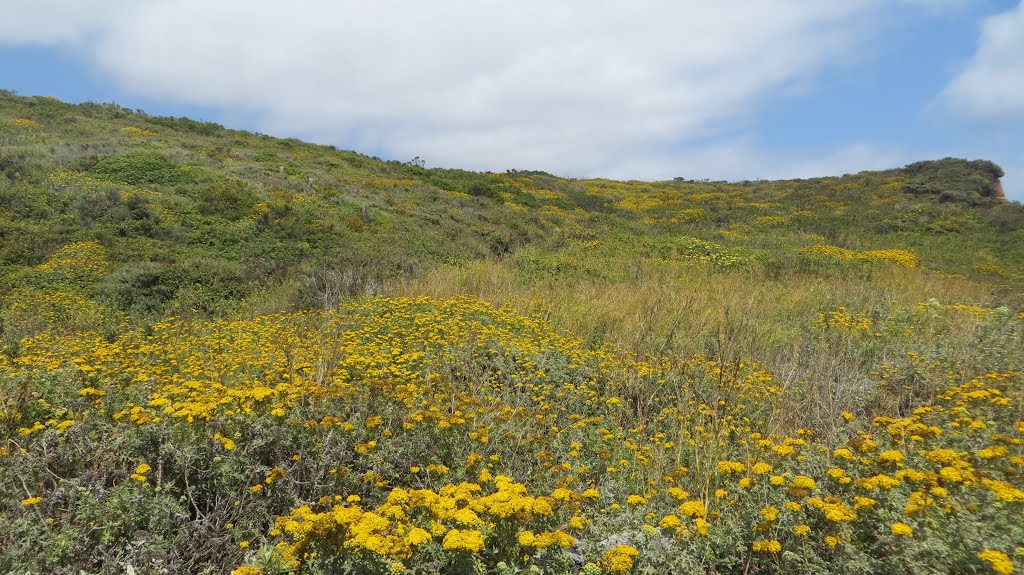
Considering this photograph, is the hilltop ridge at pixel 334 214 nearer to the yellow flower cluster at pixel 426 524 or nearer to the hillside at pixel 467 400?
the hillside at pixel 467 400

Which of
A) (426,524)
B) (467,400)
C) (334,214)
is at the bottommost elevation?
(426,524)

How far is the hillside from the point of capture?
229 cm

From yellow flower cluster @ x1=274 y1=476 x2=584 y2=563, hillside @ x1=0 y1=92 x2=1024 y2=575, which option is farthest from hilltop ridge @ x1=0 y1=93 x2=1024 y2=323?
yellow flower cluster @ x1=274 y1=476 x2=584 y2=563

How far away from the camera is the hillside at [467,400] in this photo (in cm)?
229

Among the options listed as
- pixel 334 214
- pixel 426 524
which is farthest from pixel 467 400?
pixel 334 214

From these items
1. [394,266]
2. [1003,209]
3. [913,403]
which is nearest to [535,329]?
[913,403]

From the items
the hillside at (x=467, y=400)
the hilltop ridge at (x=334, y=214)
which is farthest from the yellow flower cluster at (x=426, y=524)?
the hilltop ridge at (x=334, y=214)

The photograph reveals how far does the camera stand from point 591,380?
209 inches

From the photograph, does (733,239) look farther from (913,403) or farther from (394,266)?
(913,403)

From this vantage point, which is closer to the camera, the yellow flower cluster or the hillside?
the yellow flower cluster

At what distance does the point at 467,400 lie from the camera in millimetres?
3877

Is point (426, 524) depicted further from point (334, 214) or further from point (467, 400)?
point (334, 214)

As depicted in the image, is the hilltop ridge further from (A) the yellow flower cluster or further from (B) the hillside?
(A) the yellow flower cluster

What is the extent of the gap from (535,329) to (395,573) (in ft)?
15.9
